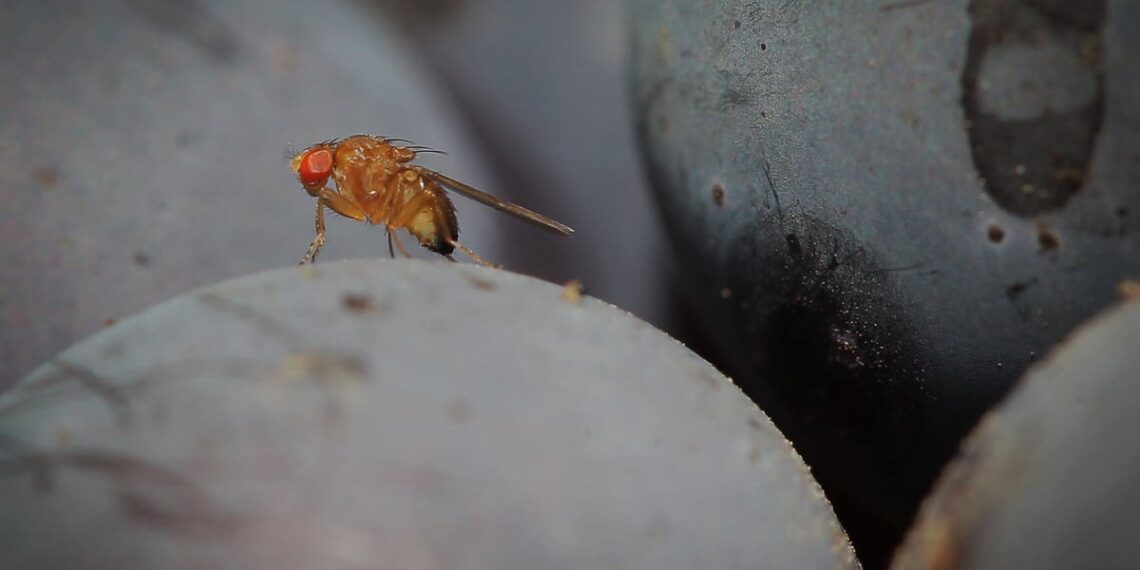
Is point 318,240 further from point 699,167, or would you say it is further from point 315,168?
point 699,167

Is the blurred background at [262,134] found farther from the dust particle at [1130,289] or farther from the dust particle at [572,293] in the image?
the dust particle at [1130,289]

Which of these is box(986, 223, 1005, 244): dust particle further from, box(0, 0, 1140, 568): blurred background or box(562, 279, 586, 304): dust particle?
box(562, 279, 586, 304): dust particle

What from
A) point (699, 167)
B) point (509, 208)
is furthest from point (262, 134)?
point (699, 167)

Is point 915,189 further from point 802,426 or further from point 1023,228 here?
point 802,426

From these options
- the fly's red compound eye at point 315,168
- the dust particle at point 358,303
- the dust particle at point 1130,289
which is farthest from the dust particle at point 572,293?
the fly's red compound eye at point 315,168

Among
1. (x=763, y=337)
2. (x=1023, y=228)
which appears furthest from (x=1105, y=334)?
(x=763, y=337)

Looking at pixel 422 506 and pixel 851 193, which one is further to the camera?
pixel 851 193

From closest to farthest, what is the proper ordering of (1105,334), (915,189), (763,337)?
1. (1105,334)
2. (915,189)
3. (763,337)
